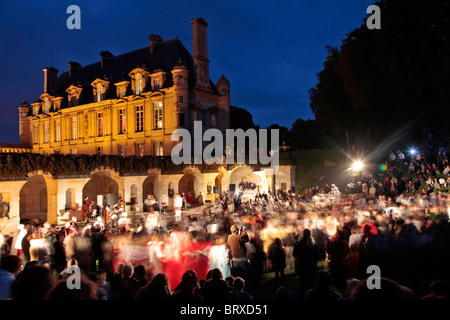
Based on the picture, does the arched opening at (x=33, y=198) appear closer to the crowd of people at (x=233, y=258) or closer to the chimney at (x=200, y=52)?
the chimney at (x=200, y=52)

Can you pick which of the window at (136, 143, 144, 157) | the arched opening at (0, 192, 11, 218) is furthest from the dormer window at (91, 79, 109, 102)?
the arched opening at (0, 192, 11, 218)

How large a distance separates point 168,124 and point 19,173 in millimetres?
15571

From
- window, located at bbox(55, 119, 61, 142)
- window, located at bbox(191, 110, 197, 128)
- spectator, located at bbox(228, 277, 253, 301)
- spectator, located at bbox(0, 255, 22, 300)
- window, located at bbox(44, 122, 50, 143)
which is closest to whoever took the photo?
spectator, located at bbox(0, 255, 22, 300)

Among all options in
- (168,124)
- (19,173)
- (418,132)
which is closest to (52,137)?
(168,124)

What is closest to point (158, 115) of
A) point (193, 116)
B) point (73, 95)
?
point (193, 116)

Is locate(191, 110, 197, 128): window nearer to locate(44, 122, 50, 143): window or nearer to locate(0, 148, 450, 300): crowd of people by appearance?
locate(44, 122, 50, 143): window

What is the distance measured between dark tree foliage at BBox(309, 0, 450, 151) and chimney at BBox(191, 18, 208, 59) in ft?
40.5

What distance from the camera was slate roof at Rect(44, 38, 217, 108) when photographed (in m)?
33.2

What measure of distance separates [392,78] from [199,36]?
728 inches

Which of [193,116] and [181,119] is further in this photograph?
[193,116]

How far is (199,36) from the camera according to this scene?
32344 millimetres

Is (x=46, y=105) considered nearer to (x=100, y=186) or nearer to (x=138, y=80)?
(x=138, y=80)

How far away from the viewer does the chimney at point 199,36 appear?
105ft

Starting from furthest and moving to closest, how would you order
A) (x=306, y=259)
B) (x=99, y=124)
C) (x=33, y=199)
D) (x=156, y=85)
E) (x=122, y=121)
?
(x=99, y=124) < (x=122, y=121) < (x=156, y=85) < (x=33, y=199) < (x=306, y=259)
